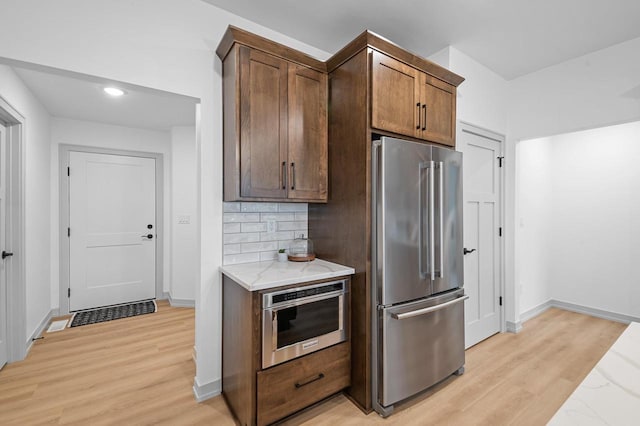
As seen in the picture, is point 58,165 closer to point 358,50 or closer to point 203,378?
point 203,378

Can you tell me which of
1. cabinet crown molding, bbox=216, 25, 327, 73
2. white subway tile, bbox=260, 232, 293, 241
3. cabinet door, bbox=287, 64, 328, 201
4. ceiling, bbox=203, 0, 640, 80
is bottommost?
white subway tile, bbox=260, 232, 293, 241

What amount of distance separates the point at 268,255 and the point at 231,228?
38cm

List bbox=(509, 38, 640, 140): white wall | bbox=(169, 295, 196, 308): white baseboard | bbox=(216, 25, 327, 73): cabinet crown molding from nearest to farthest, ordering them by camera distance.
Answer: bbox=(216, 25, 327, 73): cabinet crown molding < bbox=(509, 38, 640, 140): white wall < bbox=(169, 295, 196, 308): white baseboard

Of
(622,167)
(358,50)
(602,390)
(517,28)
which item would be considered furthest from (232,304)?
(622,167)

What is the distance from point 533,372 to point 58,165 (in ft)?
18.5

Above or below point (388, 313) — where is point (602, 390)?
above

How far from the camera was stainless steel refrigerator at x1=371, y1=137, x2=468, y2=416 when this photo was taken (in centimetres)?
193

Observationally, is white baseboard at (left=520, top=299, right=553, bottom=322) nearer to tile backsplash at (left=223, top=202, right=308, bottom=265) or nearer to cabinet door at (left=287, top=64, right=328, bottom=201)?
tile backsplash at (left=223, top=202, right=308, bottom=265)

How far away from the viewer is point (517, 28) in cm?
245

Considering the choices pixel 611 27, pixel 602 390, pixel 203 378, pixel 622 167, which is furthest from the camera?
pixel 622 167

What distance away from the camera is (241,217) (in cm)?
228

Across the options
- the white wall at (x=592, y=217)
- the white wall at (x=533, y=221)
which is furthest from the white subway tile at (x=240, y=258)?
the white wall at (x=592, y=217)

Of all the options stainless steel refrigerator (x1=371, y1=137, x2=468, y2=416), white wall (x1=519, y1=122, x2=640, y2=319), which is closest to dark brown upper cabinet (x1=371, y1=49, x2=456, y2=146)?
stainless steel refrigerator (x1=371, y1=137, x2=468, y2=416)

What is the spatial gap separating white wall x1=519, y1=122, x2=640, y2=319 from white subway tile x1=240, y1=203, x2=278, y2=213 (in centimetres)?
301
